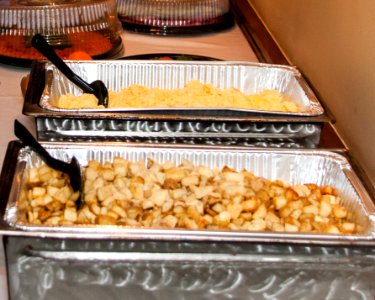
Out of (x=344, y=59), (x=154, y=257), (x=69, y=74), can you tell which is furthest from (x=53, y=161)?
(x=344, y=59)

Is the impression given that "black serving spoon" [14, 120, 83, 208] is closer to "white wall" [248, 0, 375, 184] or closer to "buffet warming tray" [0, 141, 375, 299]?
"buffet warming tray" [0, 141, 375, 299]

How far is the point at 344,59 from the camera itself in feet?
3.90

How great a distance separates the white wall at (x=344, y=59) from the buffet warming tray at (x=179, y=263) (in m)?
0.35

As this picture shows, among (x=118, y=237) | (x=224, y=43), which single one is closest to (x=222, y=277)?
(x=118, y=237)

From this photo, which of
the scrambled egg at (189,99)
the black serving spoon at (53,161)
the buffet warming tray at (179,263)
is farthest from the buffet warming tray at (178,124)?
the buffet warming tray at (179,263)

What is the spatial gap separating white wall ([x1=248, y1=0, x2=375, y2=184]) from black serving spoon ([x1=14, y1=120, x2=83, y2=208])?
48 cm

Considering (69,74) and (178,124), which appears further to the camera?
(69,74)

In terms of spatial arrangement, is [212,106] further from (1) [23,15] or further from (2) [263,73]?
(1) [23,15]

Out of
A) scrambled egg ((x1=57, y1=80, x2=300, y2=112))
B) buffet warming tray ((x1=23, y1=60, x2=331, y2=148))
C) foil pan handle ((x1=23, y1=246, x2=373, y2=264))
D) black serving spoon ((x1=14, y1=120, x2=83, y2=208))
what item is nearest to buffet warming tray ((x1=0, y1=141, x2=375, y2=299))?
foil pan handle ((x1=23, y1=246, x2=373, y2=264))

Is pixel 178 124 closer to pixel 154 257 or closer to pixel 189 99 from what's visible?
pixel 189 99

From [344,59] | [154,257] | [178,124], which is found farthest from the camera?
[344,59]

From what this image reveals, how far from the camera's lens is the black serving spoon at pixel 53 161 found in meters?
0.87

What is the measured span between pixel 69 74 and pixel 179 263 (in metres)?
0.62

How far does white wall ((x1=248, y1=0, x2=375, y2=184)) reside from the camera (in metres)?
1.07
